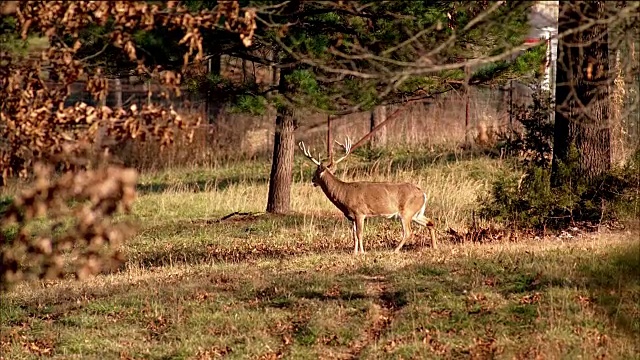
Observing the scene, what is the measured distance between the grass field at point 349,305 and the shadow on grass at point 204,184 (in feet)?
29.2

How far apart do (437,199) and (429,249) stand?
6196 millimetres

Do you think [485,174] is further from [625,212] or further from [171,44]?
[171,44]

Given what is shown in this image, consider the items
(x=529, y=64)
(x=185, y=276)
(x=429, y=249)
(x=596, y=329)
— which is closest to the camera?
(x=596, y=329)

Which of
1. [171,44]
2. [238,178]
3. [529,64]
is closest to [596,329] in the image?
[171,44]

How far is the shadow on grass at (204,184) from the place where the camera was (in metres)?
26.0

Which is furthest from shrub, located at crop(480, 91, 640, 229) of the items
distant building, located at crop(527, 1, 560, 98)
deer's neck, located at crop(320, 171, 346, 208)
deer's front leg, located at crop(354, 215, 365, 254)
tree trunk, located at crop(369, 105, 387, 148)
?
tree trunk, located at crop(369, 105, 387, 148)

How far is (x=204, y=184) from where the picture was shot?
27.1 meters

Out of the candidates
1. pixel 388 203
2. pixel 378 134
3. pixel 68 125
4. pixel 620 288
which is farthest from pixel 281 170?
pixel 68 125

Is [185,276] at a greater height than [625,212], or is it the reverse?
[625,212]

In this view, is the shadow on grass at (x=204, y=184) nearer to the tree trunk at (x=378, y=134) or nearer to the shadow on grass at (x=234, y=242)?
the tree trunk at (x=378, y=134)

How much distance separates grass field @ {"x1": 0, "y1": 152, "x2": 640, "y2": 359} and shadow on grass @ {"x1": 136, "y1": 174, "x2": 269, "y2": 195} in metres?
8.89

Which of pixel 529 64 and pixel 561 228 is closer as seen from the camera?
pixel 561 228

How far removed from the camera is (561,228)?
1611 cm

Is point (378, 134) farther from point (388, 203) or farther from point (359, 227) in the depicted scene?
point (359, 227)
